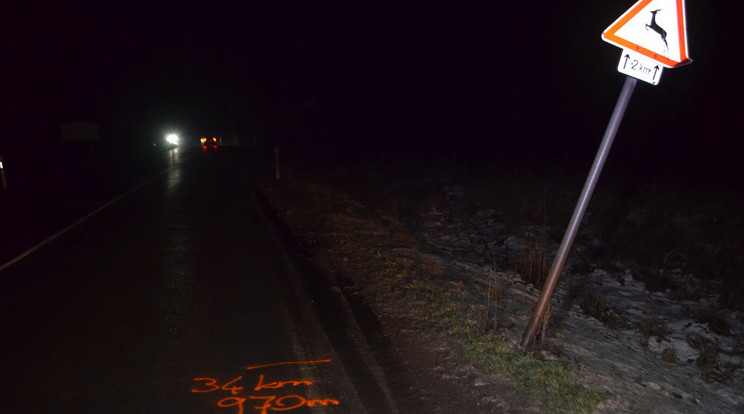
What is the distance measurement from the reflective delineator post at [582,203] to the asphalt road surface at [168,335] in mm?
1534

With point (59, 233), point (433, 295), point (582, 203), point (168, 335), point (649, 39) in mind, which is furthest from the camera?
point (59, 233)

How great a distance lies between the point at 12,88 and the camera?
109ft

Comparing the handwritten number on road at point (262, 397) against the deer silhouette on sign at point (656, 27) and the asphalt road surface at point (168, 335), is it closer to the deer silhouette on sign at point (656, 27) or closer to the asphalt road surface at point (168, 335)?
the asphalt road surface at point (168, 335)

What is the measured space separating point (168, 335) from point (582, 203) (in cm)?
404

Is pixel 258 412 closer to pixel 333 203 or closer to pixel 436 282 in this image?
pixel 436 282

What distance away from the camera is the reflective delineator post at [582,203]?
379cm

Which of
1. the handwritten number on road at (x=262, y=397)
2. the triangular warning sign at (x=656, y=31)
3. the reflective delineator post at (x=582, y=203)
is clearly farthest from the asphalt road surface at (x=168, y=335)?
the triangular warning sign at (x=656, y=31)

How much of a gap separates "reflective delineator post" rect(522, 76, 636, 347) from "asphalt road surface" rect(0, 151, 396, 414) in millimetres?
1534

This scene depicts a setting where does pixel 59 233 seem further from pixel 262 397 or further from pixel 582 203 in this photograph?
pixel 582 203

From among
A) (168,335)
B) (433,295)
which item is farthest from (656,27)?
(168,335)

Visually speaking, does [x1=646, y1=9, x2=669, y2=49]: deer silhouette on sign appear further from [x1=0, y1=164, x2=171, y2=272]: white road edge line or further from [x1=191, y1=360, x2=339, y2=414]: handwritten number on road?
[x1=0, y1=164, x2=171, y2=272]: white road edge line

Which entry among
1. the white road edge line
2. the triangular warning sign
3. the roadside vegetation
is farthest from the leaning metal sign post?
the white road edge line

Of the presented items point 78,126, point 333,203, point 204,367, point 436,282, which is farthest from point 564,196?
point 78,126

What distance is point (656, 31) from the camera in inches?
146
